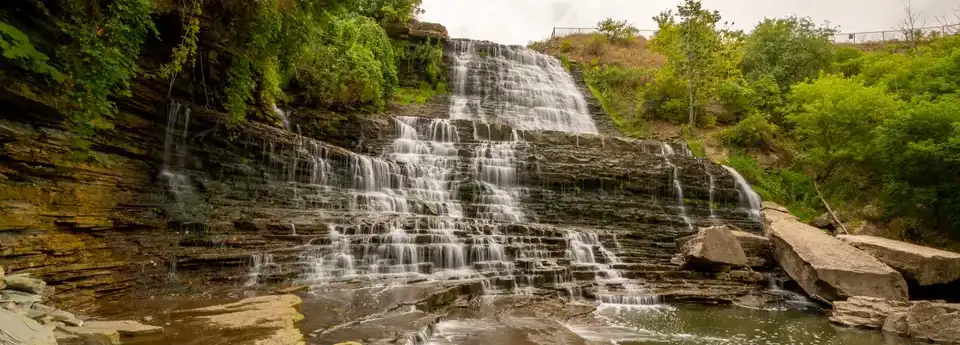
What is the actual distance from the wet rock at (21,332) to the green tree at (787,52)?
29.6 m

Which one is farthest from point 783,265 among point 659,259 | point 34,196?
Result: point 34,196

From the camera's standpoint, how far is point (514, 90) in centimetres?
2469

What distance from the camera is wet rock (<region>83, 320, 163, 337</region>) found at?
495 centimetres

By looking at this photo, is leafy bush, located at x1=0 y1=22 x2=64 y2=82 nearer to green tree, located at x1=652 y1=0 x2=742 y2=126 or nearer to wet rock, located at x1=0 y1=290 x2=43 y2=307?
wet rock, located at x1=0 y1=290 x2=43 y2=307

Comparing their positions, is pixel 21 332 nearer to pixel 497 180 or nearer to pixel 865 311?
pixel 865 311

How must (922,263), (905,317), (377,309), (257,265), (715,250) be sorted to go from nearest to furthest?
1. (377,309)
2. (905,317)
3. (257,265)
4. (922,263)
5. (715,250)

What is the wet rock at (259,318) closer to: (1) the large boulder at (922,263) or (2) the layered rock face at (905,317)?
(2) the layered rock face at (905,317)

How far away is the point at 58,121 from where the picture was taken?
770cm

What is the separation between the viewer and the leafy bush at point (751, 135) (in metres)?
21.4

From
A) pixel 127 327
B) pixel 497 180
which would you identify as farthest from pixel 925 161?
pixel 127 327

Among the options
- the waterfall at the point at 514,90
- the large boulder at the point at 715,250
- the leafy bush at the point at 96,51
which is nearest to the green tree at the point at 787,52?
the waterfall at the point at 514,90

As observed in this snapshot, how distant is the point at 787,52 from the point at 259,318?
30709mm

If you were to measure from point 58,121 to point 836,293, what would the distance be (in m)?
A: 15.0

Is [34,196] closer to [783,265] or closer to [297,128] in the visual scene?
[297,128]
